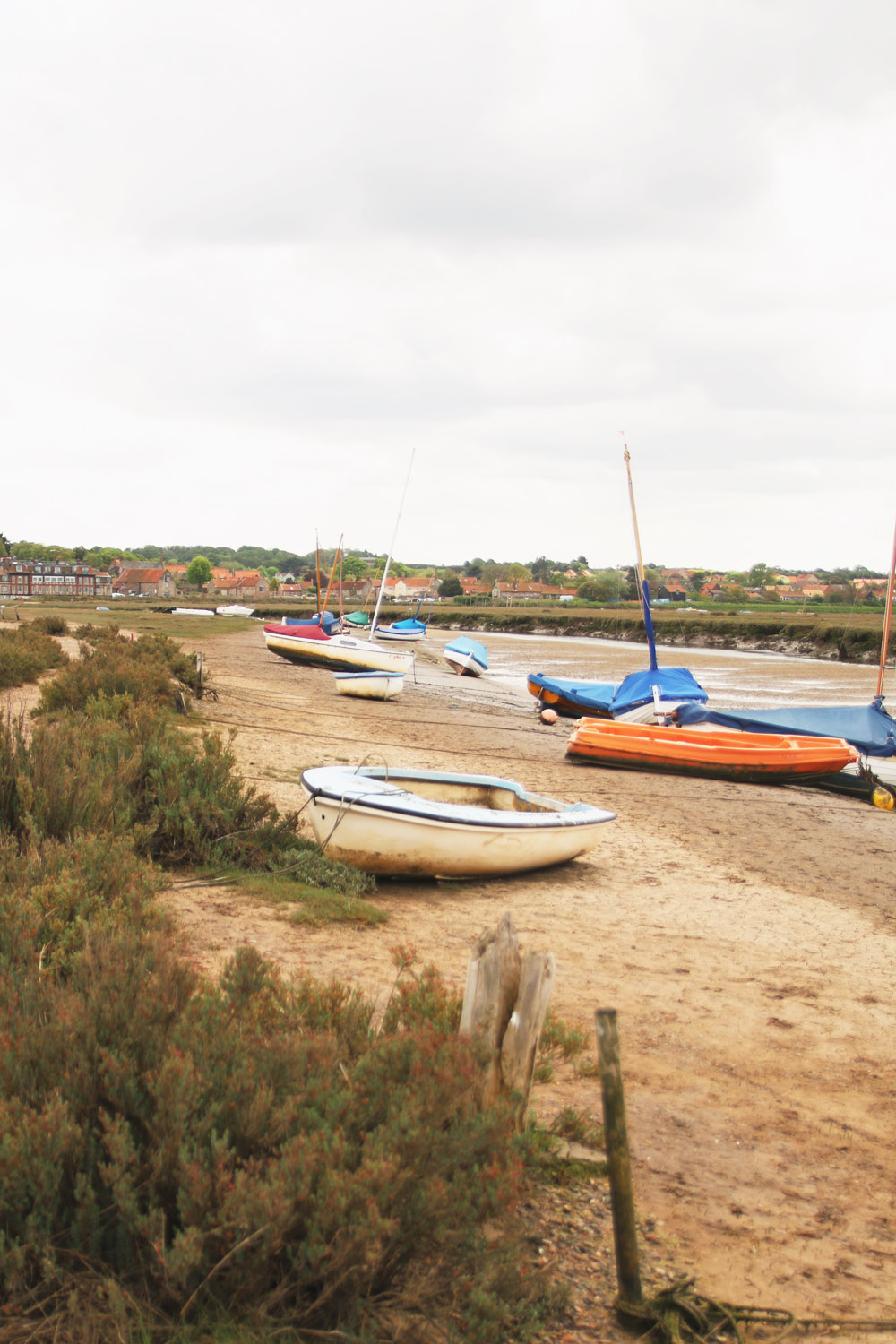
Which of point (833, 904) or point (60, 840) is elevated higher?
point (60, 840)

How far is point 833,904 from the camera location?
916 cm

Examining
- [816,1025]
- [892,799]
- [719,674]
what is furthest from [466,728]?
[719,674]

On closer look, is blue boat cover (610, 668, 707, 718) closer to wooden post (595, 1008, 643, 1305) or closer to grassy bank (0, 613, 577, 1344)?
grassy bank (0, 613, 577, 1344)

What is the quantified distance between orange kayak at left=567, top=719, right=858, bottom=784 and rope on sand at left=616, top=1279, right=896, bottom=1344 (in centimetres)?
1366

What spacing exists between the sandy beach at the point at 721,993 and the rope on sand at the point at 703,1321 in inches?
3.4

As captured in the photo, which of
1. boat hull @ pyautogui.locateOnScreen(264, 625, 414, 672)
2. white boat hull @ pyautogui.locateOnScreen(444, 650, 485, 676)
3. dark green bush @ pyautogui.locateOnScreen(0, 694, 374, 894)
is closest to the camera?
dark green bush @ pyautogui.locateOnScreen(0, 694, 374, 894)

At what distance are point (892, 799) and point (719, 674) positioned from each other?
2790 cm

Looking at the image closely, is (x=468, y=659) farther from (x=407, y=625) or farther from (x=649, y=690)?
(x=649, y=690)

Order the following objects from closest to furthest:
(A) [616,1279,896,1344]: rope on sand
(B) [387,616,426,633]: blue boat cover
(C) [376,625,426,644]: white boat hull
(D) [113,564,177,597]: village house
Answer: (A) [616,1279,896,1344]: rope on sand
(C) [376,625,426,644]: white boat hull
(B) [387,616,426,633]: blue boat cover
(D) [113,564,177,597]: village house

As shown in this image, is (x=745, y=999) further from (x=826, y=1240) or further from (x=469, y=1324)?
(x=469, y=1324)

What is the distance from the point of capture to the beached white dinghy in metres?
7.76

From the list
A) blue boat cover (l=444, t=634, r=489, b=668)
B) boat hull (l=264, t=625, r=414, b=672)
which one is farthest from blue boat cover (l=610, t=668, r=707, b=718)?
blue boat cover (l=444, t=634, r=489, b=668)

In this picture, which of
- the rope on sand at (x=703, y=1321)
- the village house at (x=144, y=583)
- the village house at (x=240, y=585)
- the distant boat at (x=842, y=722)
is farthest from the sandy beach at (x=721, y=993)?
the village house at (x=144, y=583)

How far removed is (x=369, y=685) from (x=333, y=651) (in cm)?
515
